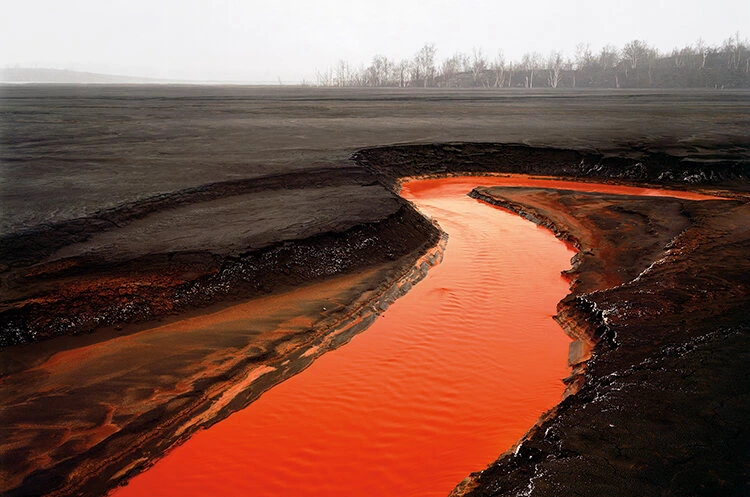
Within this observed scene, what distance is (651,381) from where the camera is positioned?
12.9ft

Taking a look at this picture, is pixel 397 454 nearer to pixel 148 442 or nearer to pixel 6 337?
pixel 148 442

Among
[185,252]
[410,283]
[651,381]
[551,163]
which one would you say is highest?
[551,163]

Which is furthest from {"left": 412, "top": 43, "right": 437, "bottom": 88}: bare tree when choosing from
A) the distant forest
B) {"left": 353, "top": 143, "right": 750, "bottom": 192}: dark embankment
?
{"left": 353, "top": 143, "right": 750, "bottom": 192}: dark embankment

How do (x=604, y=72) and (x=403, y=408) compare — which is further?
(x=604, y=72)

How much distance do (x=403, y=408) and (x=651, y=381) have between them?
1944 millimetres

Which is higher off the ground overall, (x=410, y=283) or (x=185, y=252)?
(x=185, y=252)

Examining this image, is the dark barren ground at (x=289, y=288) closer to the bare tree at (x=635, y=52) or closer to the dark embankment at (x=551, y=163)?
the dark embankment at (x=551, y=163)

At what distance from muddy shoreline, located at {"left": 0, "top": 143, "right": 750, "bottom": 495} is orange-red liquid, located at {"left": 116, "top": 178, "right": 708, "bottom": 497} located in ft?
0.80

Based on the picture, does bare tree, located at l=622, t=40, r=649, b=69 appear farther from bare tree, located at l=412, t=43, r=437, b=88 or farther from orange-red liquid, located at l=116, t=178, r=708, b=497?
orange-red liquid, located at l=116, t=178, r=708, b=497

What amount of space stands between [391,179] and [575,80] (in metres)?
92.5

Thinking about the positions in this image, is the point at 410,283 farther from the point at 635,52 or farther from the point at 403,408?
the point at 635,52

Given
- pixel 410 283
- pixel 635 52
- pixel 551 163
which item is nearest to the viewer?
pixel 410 283

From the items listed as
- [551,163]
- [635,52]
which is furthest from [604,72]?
[551,163]

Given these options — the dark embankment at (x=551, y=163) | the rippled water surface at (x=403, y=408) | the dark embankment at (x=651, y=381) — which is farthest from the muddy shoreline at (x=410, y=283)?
the dark embankment at (x=551, y=163)
